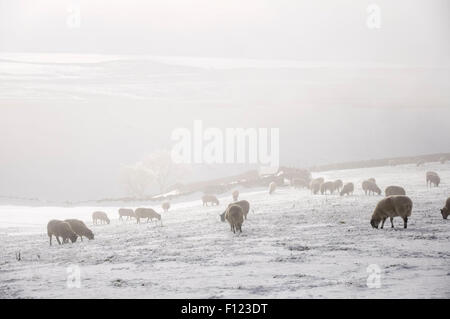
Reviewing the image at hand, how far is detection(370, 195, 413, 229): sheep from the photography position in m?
19.7

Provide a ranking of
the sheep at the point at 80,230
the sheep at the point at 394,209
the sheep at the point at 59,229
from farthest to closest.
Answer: the sheep at the point at 80,230 < the sheep at the point at 59,229 < the sheep at the point at 394,209

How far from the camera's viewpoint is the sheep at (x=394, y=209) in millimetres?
19703

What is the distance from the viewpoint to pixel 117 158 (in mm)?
126750

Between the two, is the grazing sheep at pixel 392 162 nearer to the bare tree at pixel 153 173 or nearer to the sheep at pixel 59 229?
the bare tree at pixel 153 173

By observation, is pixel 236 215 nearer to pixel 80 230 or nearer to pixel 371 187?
pixel 80 230

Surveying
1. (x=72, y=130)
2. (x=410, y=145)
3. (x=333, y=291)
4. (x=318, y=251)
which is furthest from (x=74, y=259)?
(x=72, y=130)

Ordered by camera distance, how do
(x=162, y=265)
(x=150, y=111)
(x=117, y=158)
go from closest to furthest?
(x=162, y=265) → (x=117, y=158) → (x=150, y=111)

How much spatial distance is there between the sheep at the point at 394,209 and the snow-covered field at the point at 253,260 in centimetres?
48

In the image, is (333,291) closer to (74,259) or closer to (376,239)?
(376,239)

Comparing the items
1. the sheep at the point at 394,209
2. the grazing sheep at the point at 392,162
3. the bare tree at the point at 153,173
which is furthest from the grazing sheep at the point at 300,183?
the bare tree at the point at 153,173

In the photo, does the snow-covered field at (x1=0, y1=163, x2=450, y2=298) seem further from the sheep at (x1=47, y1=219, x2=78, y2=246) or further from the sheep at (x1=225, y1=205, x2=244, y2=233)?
the sheep at (x1=47, y1=219, x2=78, y2=246)

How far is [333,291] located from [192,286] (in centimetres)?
351
